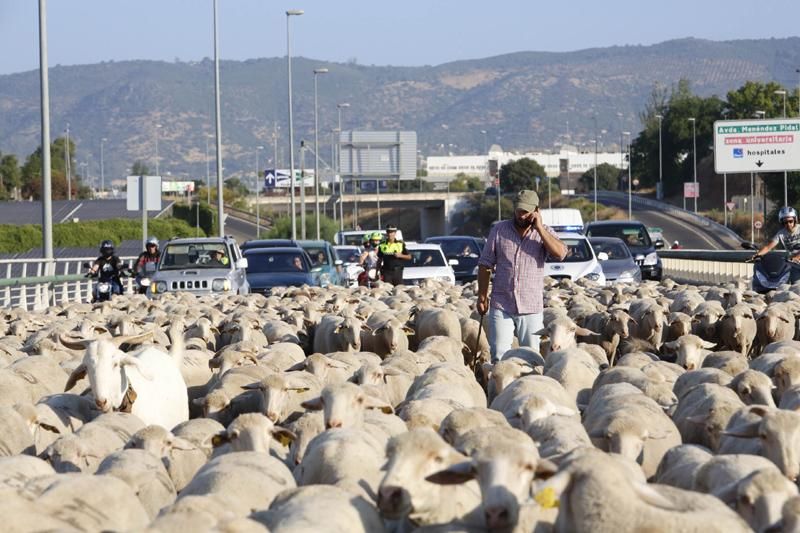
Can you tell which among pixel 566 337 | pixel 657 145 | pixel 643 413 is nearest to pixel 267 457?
pixel 643 413

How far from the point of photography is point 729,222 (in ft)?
300

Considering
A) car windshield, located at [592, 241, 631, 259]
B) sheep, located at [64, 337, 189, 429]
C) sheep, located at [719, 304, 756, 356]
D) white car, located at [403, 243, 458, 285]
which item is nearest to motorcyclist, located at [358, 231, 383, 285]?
white car, located at [403, 243, 458, 285]

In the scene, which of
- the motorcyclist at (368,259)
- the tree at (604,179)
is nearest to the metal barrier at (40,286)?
the motorcyclist at (368,259)

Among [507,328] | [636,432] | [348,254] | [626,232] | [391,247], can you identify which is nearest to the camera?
[636,432]

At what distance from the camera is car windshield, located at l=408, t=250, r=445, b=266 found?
2694cm

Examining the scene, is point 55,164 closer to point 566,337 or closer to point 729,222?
point 729,222

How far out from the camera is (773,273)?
19234 mm

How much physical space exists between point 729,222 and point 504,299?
82.3 metres

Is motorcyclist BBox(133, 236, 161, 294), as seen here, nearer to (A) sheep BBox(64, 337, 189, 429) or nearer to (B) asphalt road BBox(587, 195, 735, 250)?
(A) sheep BBox(64, 337, 189, 429)

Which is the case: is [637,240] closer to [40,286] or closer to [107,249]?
[40,286]

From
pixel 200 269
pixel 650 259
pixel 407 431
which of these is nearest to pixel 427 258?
pixel 200 269

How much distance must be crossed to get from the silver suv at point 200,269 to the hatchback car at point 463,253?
257 inches

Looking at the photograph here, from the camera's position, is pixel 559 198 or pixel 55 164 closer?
pixel 559 198

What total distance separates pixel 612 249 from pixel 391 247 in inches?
→ 304
